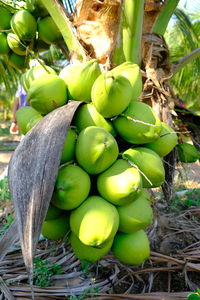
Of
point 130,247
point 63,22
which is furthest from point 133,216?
point 63,22

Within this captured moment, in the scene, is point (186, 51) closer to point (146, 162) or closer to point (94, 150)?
point (146, 162)

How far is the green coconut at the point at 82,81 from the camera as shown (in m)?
0.82

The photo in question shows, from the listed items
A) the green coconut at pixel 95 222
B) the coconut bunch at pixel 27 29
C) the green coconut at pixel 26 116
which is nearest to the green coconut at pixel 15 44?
the coconut bunch at pixel 27 29

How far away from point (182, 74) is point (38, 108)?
4143mm

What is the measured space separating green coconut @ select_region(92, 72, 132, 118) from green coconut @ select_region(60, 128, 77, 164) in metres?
0.10

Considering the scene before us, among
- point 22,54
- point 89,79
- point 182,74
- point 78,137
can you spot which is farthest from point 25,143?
point 182,74

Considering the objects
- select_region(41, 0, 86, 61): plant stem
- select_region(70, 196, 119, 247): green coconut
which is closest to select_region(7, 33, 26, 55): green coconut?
select_region(41, 0, 86, 61): plant stem

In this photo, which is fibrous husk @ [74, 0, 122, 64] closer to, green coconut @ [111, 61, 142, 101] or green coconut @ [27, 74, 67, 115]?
green coconut @ [111, 61, 142, 101]

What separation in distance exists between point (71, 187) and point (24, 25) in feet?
3.00

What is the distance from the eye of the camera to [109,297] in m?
1.16

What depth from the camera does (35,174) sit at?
64cm

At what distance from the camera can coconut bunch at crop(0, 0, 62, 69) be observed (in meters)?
1.30

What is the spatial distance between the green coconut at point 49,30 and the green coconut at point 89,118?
2.19 ft

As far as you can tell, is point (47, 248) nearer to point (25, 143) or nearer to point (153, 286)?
point (153, 286)
